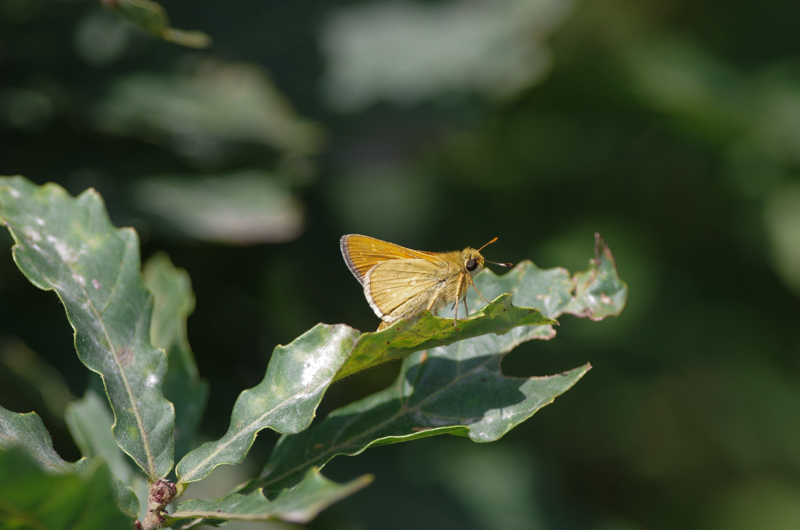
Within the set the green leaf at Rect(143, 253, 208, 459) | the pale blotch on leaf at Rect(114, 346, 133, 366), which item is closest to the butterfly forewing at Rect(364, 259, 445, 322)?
the green leaf at Rect(143, 253, 208, 459)

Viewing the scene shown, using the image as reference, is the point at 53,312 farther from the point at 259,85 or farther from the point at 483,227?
the point at 483,227

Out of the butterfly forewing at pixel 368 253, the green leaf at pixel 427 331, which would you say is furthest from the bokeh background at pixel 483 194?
the green leaf at pixel 427 331

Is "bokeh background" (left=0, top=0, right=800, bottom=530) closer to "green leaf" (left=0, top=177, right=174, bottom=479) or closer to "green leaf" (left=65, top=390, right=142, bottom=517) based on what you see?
"green leaf" (left=65, top=390, right=142, bottom=517)

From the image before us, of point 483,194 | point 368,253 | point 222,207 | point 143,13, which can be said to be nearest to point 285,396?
point 368,253

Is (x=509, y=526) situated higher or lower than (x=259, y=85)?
lower

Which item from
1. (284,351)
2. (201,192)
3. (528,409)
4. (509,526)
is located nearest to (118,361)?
(284,351)

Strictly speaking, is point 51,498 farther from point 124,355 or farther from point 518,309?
point 518,309

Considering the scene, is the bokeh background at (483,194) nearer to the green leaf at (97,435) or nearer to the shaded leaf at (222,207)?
the shaded leaf at (222,207)
